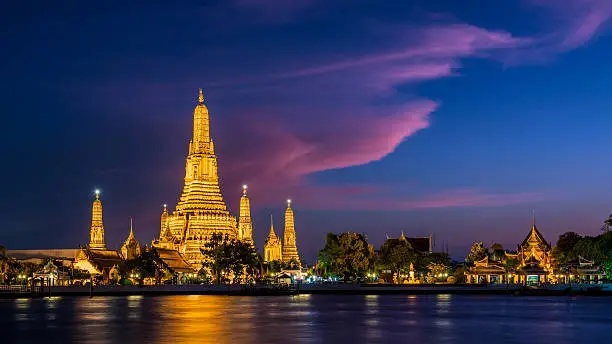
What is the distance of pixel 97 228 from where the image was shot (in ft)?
390

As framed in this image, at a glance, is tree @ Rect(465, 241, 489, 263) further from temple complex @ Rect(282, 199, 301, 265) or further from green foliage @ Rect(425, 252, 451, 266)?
temple complex @ Rect(282, 199, 301, 265)

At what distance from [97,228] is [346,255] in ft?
122

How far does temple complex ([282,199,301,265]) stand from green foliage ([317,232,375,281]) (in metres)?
46.8

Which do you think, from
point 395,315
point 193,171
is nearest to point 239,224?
point 193,171

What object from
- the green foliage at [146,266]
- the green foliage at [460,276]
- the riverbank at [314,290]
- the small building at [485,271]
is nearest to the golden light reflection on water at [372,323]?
the riverbank at [314,290]

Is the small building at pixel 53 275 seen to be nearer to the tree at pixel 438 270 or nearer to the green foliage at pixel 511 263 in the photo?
the tree at pixel 438 270

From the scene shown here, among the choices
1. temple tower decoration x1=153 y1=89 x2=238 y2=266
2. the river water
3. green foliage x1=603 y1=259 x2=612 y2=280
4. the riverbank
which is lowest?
the riverbank

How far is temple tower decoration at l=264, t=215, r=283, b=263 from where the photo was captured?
151 metres

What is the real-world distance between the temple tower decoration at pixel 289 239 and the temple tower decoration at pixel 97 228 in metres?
Answer: 39.2

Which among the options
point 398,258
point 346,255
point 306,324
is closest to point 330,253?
point 346,255

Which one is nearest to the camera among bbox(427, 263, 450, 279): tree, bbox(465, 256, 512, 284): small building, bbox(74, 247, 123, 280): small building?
bbox(74, 247, 123, 280): small building

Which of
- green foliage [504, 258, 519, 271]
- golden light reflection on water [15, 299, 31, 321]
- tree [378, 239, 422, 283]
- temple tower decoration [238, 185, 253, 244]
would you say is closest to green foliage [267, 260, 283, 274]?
temple tower decoration [238, 185, 253, 244]

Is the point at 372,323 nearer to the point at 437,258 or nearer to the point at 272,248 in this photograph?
the point at 437,258

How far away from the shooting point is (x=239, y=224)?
13175 centimetres
